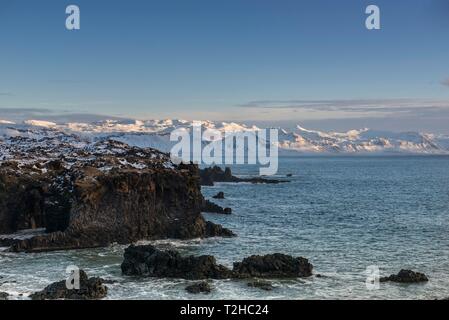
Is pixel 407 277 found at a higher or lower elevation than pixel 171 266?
lower

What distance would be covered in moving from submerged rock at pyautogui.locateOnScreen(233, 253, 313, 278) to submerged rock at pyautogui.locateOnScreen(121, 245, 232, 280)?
145 cm

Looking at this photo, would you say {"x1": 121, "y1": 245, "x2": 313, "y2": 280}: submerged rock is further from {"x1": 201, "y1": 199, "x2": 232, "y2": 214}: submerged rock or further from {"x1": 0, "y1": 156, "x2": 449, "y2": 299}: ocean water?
{"x1": 201, "y1": 199, "x2": 232, "y2": 214}: submerged rock

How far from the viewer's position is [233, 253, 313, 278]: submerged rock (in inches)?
1778

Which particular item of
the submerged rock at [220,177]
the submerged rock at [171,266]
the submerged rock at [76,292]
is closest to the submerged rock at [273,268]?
the submerged rock at [171,266]

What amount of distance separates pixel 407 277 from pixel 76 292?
26.3m

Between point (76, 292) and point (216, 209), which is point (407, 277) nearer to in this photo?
point (76, 292)

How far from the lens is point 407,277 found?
143ft

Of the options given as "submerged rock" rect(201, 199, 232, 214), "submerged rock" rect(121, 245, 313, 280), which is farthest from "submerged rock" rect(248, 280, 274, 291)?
"submerged rock" rect(201, 199, 232, 214)

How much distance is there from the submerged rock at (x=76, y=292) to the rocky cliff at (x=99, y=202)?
1828cm

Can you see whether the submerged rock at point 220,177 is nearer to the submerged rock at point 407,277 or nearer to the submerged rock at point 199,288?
the submerged rock at point 407,277

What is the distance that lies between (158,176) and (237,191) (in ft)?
242

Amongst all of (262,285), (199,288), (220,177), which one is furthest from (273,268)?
(220,177)

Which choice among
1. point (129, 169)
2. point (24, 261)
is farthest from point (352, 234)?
point (24, 261)

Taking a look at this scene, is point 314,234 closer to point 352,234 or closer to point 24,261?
point 352,234
